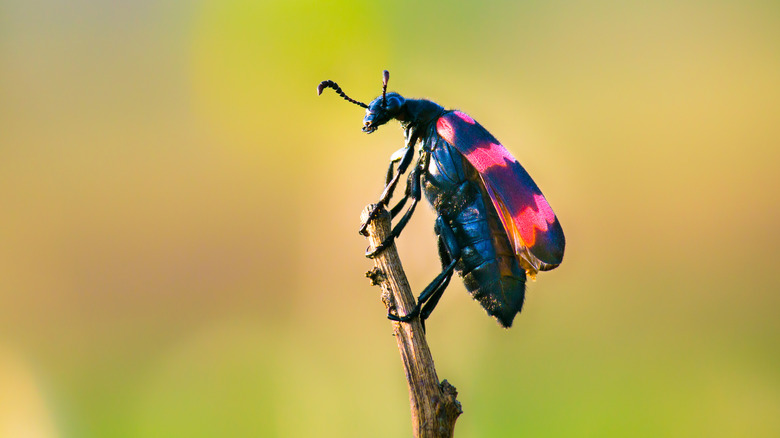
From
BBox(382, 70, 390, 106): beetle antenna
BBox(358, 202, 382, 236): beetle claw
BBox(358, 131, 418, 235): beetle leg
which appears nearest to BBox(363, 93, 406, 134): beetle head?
BBox(382, 70, 390, 106): beetle antenna

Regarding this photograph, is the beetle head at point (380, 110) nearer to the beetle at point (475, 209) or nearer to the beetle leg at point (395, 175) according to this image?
the beetle at point (475, 209)

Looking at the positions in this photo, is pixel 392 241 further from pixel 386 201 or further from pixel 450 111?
pixel 450 111

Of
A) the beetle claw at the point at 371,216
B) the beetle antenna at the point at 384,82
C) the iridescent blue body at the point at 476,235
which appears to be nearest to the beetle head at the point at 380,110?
the beetle antenna at the point at 384,82

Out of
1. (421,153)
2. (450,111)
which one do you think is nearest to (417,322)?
(421,153)

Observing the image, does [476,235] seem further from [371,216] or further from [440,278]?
[371,216]

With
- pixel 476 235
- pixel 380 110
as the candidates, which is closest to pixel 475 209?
pixel 476 235

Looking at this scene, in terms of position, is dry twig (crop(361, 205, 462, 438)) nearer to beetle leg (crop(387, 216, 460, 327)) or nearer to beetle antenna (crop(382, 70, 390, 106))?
beetle leg (crop(387, 216, 460, 327))

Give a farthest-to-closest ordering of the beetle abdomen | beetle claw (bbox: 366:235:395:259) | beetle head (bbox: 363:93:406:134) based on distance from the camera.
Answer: beetle head (bbox: 363:93:406:134)
the beetle abdomen
beetle claw (bbox: 366:235:395:259)
